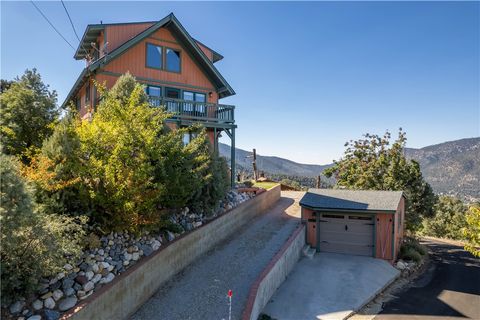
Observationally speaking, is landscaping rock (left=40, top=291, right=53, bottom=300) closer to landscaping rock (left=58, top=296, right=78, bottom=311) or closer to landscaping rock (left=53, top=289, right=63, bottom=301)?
landscaping rock (left=53, top=289, right=63, bottom=301)

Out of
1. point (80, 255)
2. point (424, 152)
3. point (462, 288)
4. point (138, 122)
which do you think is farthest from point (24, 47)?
point (424, 152)

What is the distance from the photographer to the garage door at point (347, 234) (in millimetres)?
17281

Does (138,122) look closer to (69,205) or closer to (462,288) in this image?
(69,205)

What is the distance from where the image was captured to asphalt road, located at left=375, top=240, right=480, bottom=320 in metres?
12.1

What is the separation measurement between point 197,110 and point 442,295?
15.8 meters

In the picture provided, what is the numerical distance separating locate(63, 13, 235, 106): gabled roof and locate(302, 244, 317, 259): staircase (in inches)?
462

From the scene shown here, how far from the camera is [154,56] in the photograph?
1953 cm

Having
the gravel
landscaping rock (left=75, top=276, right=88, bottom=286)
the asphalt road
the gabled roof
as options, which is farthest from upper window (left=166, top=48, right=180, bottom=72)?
the asphalt road

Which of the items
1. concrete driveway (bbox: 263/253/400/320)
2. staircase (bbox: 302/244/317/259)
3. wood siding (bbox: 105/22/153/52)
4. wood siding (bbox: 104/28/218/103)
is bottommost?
concrete driveway (bbox: 263/253/400/320)

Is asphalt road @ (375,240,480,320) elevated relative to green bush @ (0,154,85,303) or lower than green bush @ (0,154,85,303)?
lower

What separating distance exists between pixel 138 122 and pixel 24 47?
6.26 metres

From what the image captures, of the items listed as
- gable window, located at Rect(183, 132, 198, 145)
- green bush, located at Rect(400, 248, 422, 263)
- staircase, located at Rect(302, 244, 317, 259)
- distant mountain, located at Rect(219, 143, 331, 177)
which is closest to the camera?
staircase, located at Rect(302, 244, 317, 259)

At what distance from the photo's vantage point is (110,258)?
9594 millimetres

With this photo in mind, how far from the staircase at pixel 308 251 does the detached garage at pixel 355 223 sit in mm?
426
